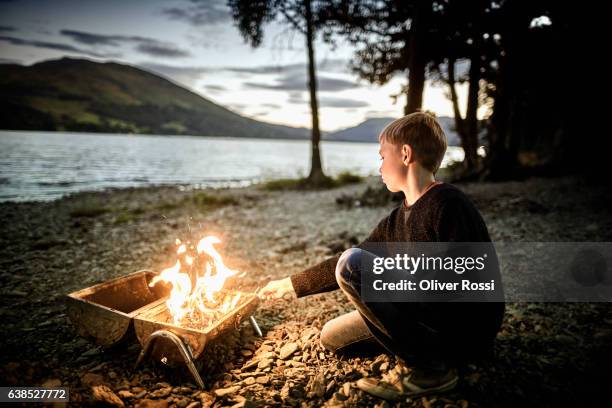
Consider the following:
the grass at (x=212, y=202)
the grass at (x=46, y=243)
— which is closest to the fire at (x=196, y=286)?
the grass at (x=46, y=243)

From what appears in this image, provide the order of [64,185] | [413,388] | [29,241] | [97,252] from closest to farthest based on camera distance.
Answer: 1. [413,388]
2. [97,252]
3. [29,241]
4. [64,185]

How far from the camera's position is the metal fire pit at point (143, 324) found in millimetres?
3105

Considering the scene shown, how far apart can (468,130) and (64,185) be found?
30004mm

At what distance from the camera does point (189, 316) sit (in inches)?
150

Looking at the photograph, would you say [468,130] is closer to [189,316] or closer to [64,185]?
[189,316]

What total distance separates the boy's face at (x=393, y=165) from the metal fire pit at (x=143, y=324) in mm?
2187

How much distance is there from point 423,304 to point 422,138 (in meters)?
1.52

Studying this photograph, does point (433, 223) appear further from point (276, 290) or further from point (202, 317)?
point (202, 317)

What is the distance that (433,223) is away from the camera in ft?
8.90

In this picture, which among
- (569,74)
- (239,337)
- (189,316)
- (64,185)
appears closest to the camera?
(189,316)

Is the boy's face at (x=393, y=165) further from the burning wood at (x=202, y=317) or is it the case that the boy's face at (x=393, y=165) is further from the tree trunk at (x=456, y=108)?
the tree trunk at (x=456, y=108)

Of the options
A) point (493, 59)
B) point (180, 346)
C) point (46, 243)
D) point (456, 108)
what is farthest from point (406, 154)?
point (456, 108)

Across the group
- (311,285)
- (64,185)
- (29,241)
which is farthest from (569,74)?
(64,185)

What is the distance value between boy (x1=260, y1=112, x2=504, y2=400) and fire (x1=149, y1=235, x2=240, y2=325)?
1.86m
